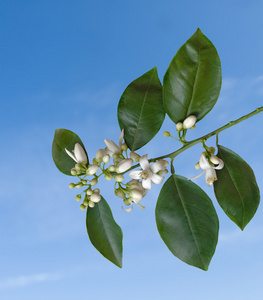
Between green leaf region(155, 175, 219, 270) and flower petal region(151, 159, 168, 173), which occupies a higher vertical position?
flower petal region(151, 159, 168, 173)

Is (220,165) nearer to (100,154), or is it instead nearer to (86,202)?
(100,154)

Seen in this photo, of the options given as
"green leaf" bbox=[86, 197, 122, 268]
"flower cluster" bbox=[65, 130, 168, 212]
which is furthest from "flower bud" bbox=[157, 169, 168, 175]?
"green leaf" bbox=[86, 197, 122, 268]

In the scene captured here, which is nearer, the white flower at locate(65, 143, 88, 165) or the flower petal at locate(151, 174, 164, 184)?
the flower petal at locate(151, 174, 164, 184)

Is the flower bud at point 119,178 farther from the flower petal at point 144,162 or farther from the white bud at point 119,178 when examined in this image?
the flower petal at point 144,162

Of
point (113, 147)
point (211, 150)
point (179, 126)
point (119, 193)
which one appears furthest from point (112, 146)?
point (211, 150)

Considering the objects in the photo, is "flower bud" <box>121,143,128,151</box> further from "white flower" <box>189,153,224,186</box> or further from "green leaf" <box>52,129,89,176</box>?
"white flower" <box>189,153,224,186</box>

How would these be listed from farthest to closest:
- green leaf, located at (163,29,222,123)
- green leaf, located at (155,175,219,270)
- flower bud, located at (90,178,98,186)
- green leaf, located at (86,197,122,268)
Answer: green leaf, located at (86,197,122,268), flower bud, located at (90,178,98,186), green leaf, located at (155,175,219,270), green leaf, located at (163,29,222,123)

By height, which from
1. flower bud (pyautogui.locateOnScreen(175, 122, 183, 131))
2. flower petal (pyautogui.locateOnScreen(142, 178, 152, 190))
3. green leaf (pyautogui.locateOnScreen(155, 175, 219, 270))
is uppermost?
flower bud (pyautogui.locateOnScreen(175, 122, 183, 131))
